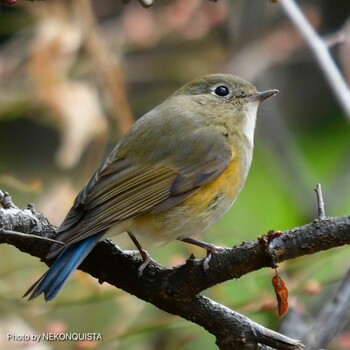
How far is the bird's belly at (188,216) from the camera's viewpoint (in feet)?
10.3

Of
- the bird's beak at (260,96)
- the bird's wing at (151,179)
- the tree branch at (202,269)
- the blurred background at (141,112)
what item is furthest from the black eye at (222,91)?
the tree branch at (202,269)

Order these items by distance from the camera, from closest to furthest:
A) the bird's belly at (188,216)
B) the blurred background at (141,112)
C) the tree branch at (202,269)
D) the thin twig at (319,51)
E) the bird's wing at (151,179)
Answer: the tree branch at (202,269) → the bird's wing at (151,179) → the bird's belly at (188,216) → the thin twig at (319,51) → the blurred background at (141,112)

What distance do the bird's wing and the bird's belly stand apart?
26mm

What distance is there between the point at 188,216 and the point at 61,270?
0.65 meters

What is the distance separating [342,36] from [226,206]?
1086 mm

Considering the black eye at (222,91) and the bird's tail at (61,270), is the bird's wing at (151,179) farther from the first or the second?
the black eye at (222,91)

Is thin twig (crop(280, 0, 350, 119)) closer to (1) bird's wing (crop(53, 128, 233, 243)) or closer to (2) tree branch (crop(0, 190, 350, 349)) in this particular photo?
(1) bird's wing (crop(53, 128, 233, 243))

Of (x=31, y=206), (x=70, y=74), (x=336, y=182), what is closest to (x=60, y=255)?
(x=31, y=206)

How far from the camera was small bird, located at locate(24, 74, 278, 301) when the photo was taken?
9.96 ft

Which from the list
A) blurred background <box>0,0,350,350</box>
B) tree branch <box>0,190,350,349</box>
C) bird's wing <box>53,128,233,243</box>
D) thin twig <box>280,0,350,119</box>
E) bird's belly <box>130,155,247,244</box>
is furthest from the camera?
blurred background <box>0,0,350,350</box>

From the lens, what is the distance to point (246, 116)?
3682mm

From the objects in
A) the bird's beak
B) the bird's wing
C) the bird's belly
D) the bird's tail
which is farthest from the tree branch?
the bird's beak

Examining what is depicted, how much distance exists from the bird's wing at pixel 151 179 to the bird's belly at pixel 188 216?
0.03 m

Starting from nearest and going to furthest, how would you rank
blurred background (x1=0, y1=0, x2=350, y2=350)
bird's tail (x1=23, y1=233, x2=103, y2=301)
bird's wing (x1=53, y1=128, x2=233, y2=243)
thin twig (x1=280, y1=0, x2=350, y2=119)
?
bird's tail (x1=23, y1=233, x2=103, y2=301)
bird's wing (x1=53, y1=128, x2=233, y2=243)
thin twig (x1=280, y1=0, x2=350, y2=119)
blurred background (x1=0, y1=0, x2=350, y2=350)
